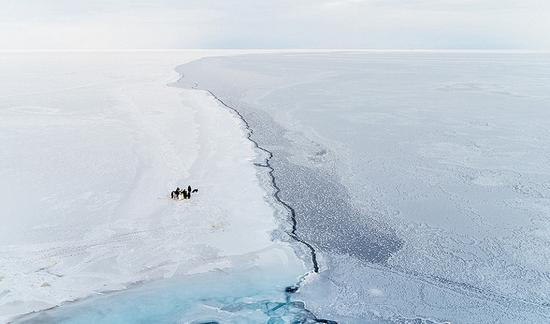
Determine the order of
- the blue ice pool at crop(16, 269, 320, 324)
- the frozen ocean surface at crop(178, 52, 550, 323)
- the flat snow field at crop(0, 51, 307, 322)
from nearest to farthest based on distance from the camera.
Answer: the blue ice pool at crop(16, 269, 320, 324) → the frozen ocean surface at crop(178, 52, 550, 323) → the flat snow field at crop(0, 51, 307, 322)

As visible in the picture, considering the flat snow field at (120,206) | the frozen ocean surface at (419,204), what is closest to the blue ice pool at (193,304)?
the flat snow field at (120,206)

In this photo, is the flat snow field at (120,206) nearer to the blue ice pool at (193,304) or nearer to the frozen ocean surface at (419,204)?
the blue ice pool at (193,304)

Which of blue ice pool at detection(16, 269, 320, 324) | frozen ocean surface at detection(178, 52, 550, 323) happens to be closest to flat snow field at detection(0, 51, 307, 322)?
blue ice pool at detection(16, 269, 320, 324)

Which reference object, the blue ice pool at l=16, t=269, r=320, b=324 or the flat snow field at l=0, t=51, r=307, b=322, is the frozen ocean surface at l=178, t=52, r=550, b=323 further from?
the flat snow field at l=0, t=51, r=307, b=322

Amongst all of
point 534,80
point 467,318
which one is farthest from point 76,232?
point 534,80

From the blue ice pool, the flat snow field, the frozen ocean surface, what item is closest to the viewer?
the blue ice pool

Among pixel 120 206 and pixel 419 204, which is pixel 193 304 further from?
pixel 419 204

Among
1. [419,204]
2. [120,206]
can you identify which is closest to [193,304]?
[120,206]
